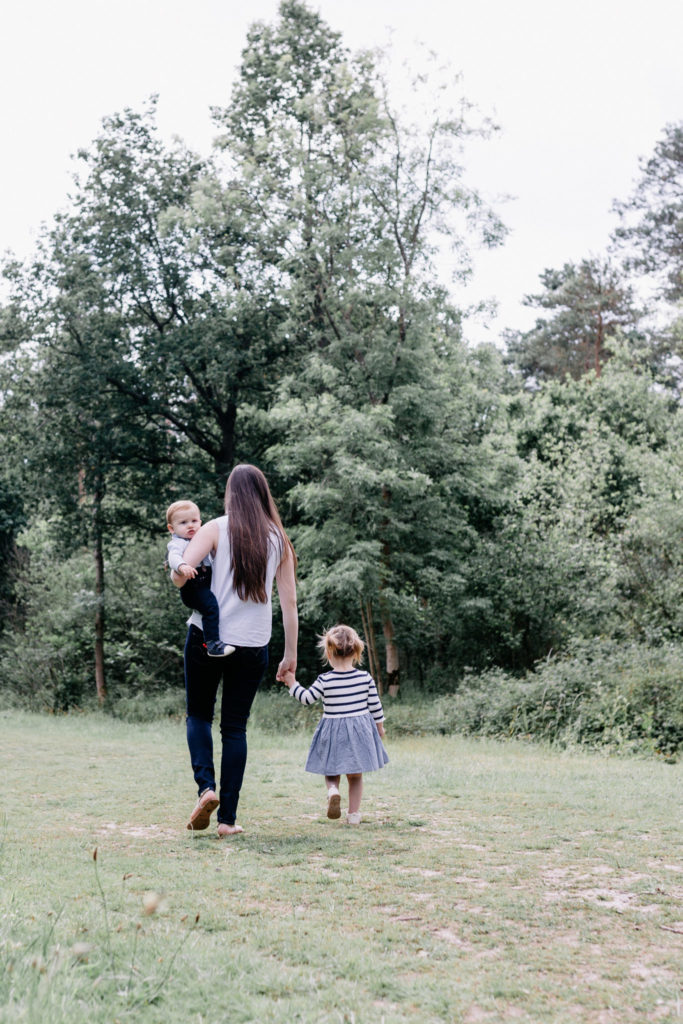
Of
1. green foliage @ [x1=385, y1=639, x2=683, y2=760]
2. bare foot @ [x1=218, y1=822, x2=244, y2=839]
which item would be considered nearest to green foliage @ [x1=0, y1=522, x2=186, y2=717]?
green foliage @ [x1=385, y1=639, x2=683, y2=760]

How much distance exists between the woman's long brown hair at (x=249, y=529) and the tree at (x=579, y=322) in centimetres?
3701

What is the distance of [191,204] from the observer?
75.5ft

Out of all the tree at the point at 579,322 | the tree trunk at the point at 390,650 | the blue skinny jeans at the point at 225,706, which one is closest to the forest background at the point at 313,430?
the tree trunk at the point at 390,650

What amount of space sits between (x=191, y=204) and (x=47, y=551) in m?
10.5

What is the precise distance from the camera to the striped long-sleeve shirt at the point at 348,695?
6617 mm

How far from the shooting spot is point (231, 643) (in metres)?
5.57

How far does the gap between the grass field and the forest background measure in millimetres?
8751

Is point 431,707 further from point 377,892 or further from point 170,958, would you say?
point 170,958

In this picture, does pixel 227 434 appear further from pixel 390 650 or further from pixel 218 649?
pixel 218 649

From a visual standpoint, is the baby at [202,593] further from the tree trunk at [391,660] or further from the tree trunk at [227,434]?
the tree trunk at [227,434]

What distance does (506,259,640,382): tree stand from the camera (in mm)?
43250

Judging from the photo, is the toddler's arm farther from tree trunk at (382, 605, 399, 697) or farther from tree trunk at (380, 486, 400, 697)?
tree trunk at (382, 605, 399, 697)

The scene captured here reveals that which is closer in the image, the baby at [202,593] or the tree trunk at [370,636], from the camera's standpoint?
the baby at [202,593]

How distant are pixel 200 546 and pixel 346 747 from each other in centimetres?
180
